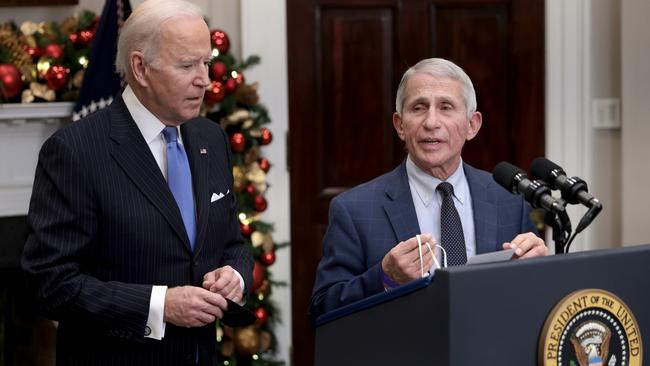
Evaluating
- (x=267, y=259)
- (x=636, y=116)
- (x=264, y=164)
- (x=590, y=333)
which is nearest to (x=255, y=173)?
(x=264, y=164)

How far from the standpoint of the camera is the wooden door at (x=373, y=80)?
15.3ft

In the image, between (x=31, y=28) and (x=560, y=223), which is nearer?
(x=560, y=223)

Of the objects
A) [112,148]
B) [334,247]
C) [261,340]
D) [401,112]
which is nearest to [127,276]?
[112,148]

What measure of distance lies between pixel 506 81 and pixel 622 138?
55 centimetres

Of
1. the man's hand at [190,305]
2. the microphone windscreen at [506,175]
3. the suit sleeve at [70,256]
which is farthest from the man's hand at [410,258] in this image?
the suit sleeve at [70,256]

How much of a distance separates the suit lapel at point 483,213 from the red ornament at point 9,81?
2.21m

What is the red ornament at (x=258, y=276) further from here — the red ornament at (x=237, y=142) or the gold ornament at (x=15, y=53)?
the gold ornament at (x=15, y=53)

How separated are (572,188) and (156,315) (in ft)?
2.94

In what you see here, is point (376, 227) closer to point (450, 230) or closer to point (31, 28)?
point (450, 230)

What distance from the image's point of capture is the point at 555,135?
473 centimetres

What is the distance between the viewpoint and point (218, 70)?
13.9 feet

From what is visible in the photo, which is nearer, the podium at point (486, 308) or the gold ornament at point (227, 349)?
the podium at point (486, 308)

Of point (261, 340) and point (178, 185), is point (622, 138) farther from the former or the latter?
point (178, 185)

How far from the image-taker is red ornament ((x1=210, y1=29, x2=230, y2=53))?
4.30 metres
